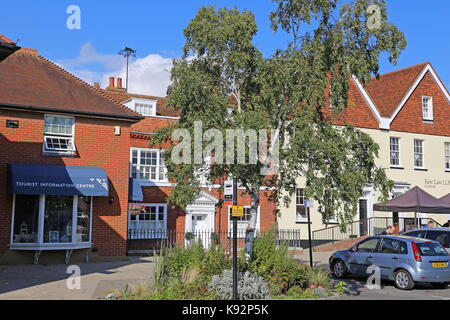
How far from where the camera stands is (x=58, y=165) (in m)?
18.8

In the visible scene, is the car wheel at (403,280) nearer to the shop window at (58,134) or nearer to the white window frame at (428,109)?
the shop window at (58,134)

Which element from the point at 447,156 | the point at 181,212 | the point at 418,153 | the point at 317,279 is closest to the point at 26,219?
the point at 181,212

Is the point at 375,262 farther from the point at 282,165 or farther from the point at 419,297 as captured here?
the point at 282,165

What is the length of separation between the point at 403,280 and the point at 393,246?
1.09 metres

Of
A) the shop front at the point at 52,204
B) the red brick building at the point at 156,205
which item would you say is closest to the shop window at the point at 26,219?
the shop front at the point at 52,204

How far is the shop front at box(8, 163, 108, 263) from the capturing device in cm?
1773

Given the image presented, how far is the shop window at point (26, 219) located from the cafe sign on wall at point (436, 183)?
76.9 feet

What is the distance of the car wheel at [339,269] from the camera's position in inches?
653

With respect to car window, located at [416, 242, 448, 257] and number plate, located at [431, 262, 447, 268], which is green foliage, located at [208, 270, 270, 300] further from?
number plate, located at [431, 262, 447, 268]

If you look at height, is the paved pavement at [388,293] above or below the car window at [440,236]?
below

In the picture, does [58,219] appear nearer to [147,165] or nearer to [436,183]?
[147,165]

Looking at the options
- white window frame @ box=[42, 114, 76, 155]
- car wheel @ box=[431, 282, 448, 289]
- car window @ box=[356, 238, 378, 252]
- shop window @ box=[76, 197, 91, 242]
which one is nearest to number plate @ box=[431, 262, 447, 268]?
car wheel @ box=[431, 282, 448, 289]

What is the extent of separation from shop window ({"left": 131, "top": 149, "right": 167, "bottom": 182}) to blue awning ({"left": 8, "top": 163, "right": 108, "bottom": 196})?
5.14m
